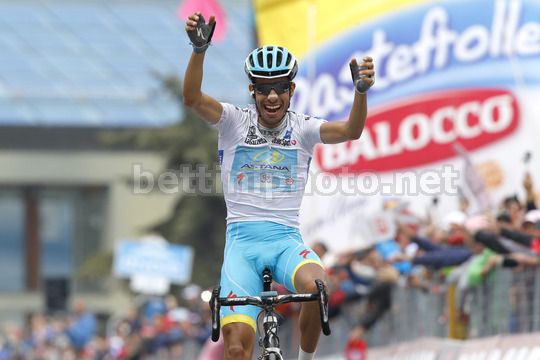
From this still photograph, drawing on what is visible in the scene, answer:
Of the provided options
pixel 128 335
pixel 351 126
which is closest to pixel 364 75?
pixel 351 126

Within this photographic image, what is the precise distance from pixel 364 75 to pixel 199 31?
1200 millimetres

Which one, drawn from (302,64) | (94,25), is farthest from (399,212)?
(94,25)

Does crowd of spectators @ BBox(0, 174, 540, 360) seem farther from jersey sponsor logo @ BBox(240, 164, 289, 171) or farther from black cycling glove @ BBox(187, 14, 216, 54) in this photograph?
black cycling glove @ BBox(187, 14, 216, 54)

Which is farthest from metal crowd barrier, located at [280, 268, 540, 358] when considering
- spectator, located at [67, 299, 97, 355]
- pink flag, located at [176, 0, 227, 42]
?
spectator, located at [67, 299, 97, 355]

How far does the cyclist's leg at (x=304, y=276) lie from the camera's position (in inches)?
419

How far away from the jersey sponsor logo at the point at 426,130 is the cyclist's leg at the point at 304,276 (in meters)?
9.13

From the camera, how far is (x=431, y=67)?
21.2m

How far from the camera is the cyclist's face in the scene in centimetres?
1097

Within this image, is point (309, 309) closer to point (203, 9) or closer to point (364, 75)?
point (364, 75)

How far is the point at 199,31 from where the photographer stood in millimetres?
10695

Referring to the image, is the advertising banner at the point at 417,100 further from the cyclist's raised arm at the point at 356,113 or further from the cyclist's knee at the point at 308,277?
the cyclist's knee at the point at 308,277

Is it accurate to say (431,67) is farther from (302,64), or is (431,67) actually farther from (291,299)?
(291,299)

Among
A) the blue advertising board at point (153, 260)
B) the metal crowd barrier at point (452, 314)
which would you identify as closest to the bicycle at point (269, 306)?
the metal crowd barrier at point (452, 314)

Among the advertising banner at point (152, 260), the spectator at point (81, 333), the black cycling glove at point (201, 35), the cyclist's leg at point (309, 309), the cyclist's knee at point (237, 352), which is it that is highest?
the black cycling glove at point (201, 35)
